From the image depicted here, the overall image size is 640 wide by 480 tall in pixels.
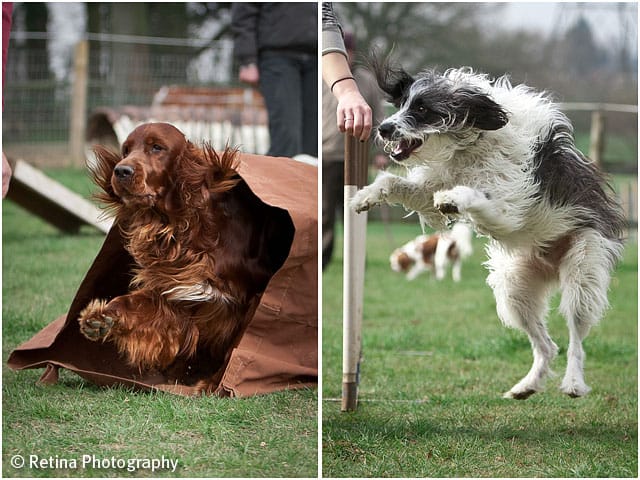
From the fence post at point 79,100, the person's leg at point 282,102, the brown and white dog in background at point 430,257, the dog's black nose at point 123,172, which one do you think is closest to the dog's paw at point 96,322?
the dog's black nose at point 123,172

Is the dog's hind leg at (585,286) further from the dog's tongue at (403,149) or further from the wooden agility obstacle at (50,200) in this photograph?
the wooden agility obstacle at (50,200)

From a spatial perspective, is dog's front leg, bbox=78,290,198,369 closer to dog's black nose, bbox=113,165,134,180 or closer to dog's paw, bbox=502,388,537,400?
dog's black nose, bbox=113,165,134,180

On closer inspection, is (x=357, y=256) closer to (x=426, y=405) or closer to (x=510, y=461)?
(x=426, y=405)

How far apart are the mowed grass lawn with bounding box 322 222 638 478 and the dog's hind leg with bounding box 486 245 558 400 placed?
0.88 ft

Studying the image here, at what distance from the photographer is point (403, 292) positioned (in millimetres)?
8484

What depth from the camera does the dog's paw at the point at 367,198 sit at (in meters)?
3.61

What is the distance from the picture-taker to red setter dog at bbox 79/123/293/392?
3.66 metres

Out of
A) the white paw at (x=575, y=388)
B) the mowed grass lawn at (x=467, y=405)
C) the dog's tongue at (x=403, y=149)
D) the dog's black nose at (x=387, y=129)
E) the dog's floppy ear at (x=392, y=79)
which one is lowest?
the mowed grass lawn at (x=467, y=405)

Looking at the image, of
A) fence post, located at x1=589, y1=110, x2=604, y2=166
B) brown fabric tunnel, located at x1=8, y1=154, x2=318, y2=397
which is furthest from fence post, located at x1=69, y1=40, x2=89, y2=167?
brown fabric tunnel, located at x1=8, y1=154, x2=318, y2=397

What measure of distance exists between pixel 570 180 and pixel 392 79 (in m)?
0.87

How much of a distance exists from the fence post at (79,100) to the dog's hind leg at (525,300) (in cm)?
827

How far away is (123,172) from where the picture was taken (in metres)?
3.58

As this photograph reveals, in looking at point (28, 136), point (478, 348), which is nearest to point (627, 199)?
point (478, 348)

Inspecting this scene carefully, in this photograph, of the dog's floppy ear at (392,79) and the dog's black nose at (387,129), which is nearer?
the dog's black nose at (387,129)
